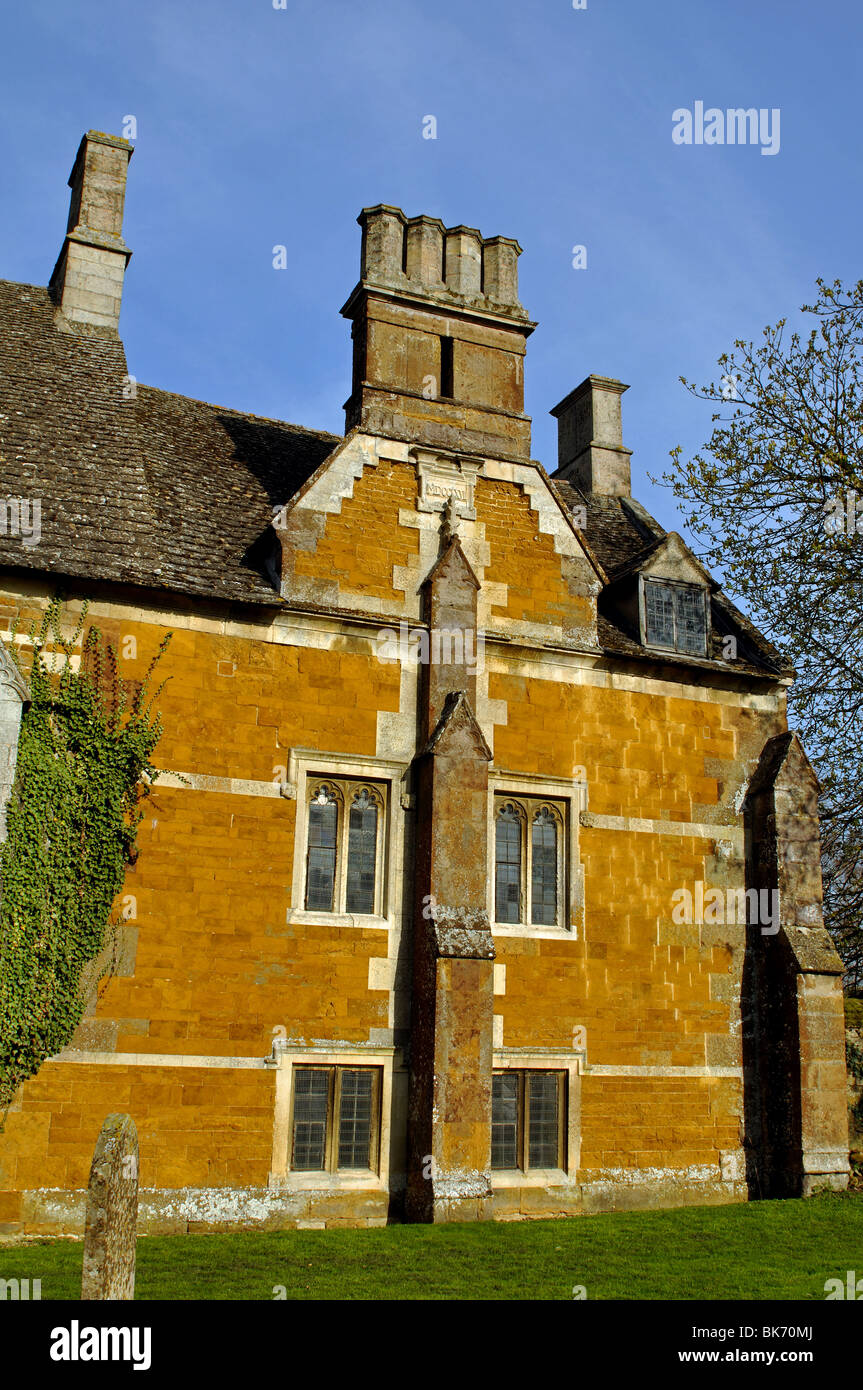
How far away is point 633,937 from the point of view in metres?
16.4

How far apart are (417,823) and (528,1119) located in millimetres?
4058

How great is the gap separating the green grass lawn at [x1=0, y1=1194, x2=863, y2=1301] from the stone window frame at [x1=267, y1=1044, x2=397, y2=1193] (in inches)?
29.2

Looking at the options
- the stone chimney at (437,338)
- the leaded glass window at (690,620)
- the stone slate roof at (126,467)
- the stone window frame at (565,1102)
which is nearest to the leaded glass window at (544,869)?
the stone window frame at (565,1102)

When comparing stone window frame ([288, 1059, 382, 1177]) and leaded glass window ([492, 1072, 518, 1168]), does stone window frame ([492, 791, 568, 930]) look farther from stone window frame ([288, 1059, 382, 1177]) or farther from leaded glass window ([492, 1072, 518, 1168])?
stone window frame ([288, 1059, 382, 1177])

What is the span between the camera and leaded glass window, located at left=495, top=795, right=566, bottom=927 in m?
15.9

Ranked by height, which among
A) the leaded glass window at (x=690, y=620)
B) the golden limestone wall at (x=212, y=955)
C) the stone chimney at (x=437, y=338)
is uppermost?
the stone chimney at (x=437, y=338)

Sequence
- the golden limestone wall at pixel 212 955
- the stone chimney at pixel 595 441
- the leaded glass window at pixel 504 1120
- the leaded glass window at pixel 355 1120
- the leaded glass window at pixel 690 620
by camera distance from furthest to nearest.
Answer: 1. the stone chimney at pixel 595 441
2. the leaded glass window at pixel 690 620
3. the leaded glass window at pixel 504 1120
4. the leaded glass window at pixel 355 1120
5. the golden limestone wall at pixel 212 955

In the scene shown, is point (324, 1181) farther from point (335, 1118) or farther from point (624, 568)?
point (624, 568)

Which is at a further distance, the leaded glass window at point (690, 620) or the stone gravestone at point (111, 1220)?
the leaded glass window at point (690, 620)

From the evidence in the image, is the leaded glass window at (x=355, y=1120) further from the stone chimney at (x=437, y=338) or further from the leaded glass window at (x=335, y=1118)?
the stone chimney at (x=437, y=338)

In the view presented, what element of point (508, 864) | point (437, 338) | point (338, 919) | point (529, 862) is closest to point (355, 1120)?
point (338, 919)

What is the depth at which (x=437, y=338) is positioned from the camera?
18141 mm

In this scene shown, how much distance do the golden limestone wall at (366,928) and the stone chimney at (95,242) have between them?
679 cm

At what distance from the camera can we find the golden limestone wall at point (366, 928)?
1344cm
